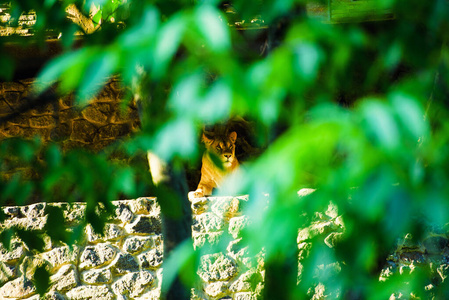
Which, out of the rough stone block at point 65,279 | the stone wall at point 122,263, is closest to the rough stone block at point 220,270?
the stone wall at point 122,263

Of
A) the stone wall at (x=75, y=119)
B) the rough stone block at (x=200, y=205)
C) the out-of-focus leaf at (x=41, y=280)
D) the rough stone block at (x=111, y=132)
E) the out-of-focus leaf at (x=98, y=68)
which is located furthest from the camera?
the rough stone block at (x=111, y=132)

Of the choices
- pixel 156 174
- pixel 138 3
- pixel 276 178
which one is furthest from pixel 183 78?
pixel 156 174

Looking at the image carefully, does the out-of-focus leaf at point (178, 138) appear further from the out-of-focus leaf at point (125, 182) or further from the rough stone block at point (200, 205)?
the rough stone block at point (200, 205)

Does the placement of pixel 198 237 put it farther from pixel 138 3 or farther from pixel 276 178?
pixel 276 178

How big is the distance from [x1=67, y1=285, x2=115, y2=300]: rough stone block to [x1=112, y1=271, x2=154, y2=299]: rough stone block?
0.18 feet

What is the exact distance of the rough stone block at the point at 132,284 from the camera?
12.4ft

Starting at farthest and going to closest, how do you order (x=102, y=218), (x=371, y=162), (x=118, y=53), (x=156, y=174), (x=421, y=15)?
(x=156, y=174) → (x=102, y=218) → (x=421, y=15) → (x=118, y=53) → (x=371, y=162)

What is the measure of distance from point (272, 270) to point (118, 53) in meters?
0.56

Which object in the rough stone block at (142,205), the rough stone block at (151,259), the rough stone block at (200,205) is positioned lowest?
the rough stone block at (151,259)

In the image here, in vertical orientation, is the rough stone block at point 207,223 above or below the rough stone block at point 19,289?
above

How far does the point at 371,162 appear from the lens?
59 centimetres

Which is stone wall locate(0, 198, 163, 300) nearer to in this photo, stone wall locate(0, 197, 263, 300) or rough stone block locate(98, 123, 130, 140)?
stone wall locate(0, 197, 263, 300)

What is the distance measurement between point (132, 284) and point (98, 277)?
25 centimetres

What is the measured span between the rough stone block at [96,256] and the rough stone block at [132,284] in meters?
0.18
